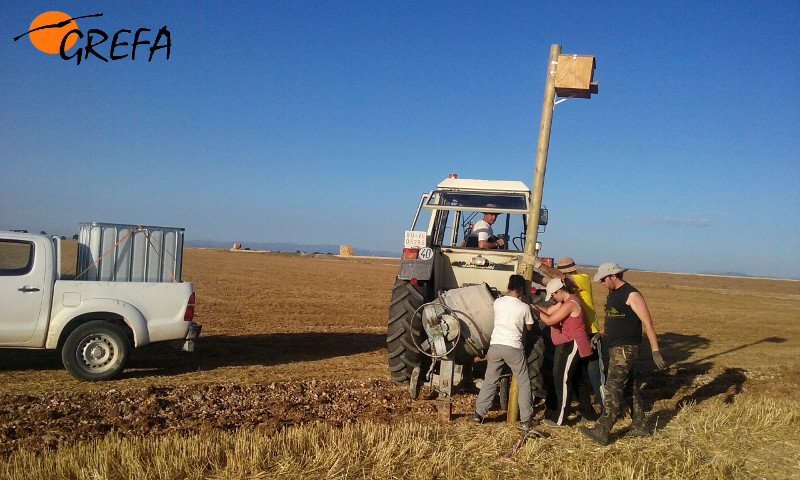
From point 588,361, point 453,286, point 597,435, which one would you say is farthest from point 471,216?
point 597,435

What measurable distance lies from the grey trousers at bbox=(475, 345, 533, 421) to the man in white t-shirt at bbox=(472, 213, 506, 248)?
9.96 feet

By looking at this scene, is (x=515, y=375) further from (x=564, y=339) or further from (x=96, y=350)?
(x=96, y=350)

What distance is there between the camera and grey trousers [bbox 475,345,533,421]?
606cm

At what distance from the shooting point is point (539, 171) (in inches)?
259

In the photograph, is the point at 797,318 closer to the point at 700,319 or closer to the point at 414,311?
the point at 700,319

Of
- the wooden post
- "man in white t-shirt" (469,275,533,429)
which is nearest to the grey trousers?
"man in white t-shirt" (469,275,533,429)

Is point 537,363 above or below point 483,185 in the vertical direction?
below

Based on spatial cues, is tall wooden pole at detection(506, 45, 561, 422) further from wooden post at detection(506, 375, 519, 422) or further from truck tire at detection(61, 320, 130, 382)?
truck tire at detection(61, 320, 130, 382)

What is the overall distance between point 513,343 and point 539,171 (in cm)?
182

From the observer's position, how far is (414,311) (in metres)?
7.40

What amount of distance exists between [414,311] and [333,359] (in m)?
3.14

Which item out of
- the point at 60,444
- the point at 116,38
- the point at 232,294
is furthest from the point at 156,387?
the point at 232,294

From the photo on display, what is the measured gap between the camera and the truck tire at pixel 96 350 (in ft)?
25.2

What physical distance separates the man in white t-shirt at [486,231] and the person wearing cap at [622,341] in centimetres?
285
